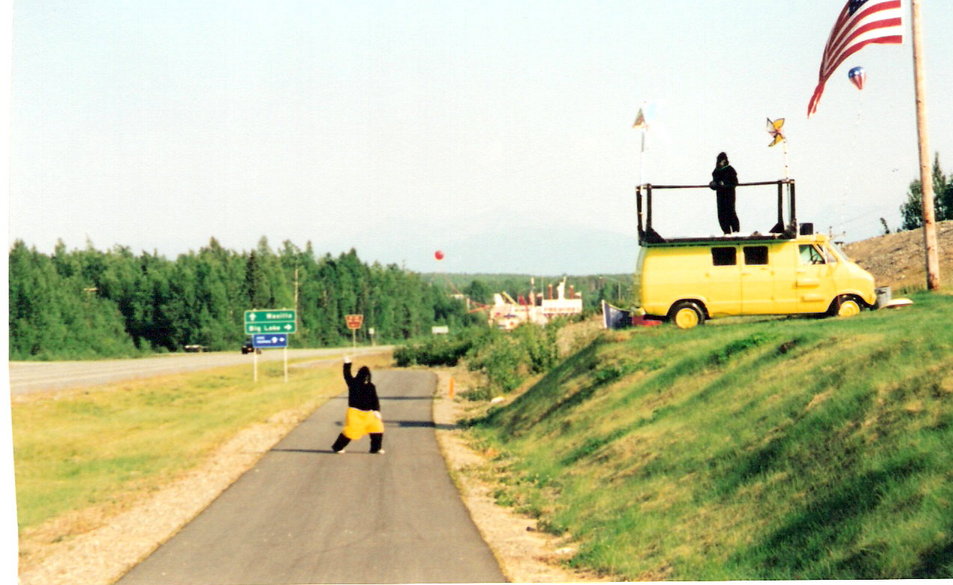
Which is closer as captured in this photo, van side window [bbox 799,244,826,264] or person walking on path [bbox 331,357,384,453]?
van side window [bbox 799,244,826,264]

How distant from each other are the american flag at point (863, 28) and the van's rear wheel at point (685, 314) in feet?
12.0

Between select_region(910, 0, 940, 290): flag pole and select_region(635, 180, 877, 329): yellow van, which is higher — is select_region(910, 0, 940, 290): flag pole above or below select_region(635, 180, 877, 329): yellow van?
above

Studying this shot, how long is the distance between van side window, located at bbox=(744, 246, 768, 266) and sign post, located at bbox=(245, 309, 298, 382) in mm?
18036

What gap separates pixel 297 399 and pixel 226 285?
6.12m

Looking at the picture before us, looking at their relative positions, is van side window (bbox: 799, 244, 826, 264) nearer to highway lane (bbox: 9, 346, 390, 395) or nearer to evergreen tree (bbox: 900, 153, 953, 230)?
evergreen tree (bbox: 900, 153, 953, 230)

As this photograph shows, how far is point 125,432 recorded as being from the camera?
28.8 meters

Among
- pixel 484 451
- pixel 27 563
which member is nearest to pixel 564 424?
pixel 484 451

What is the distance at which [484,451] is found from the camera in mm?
24922

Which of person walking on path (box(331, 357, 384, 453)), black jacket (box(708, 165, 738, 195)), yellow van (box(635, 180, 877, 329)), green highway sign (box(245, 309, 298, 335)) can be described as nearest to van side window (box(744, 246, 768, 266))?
yellow van (box(635, 180, 877, 329))

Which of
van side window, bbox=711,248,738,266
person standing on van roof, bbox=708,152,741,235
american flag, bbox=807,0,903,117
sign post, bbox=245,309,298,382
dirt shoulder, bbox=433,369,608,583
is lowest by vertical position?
dirt shoulder, bbox=433,369,608,583

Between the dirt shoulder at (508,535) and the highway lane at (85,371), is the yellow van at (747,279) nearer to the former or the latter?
the dirt shoulder at (508,535)

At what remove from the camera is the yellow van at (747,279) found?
15.0 metres

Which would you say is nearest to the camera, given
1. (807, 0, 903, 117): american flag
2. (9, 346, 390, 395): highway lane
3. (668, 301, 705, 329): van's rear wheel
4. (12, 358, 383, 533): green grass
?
(807, 0, 903, 117): american flag

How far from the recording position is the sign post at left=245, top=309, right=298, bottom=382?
30.1 m
